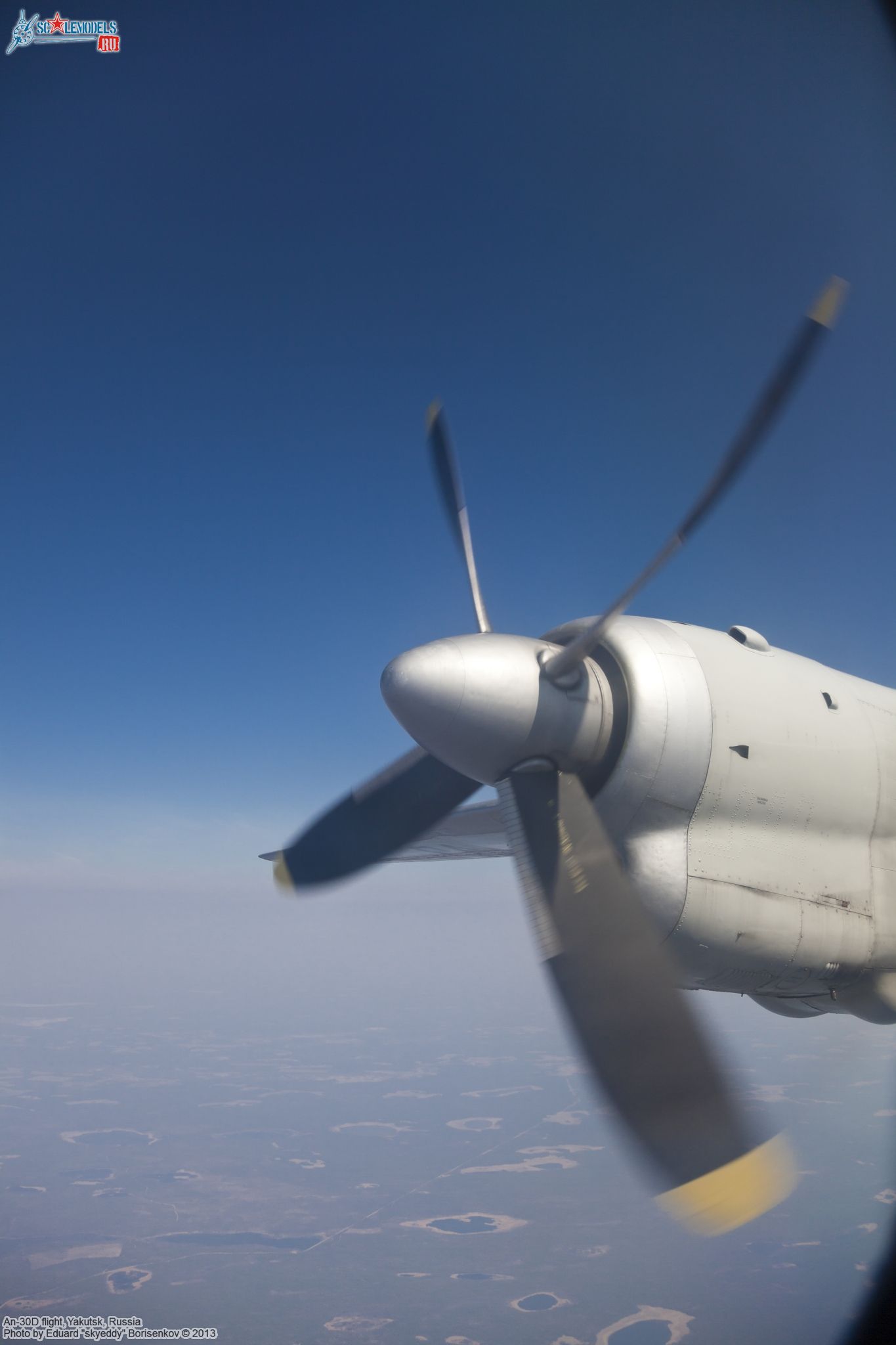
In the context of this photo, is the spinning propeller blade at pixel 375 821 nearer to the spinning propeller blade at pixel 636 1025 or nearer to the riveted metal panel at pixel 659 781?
the spinning propeller blade at pixel 636 1025

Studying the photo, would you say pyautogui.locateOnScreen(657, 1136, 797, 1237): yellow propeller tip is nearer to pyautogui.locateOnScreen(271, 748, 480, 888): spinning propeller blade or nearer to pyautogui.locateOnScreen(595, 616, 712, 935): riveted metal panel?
pyautogui.locateOnScreen(595, 616, 712, 935): riveted metal panel

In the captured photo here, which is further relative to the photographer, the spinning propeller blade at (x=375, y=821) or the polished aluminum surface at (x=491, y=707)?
the spinning propeller blade at (x=375, y=821)

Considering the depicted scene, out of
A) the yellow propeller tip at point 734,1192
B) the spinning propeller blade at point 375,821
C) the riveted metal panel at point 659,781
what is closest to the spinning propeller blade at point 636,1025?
the yellow propeller tip at point 734,1192

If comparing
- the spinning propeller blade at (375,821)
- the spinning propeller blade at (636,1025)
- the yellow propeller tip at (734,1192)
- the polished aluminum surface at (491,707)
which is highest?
the polished aluminum surface at (491,707)

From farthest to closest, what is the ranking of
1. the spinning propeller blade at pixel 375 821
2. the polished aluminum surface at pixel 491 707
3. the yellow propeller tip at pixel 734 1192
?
the spinning propeller blade at pixel 375 821
the polished aluminum surface at pixel 491 707
the yellow propeller tip at pixel 734 1192

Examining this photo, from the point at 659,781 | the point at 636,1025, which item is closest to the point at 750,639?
the point at 659,781

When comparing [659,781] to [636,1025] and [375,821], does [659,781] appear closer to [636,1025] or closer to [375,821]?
[636,1025]

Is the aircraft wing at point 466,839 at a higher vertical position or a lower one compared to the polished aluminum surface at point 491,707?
lower
